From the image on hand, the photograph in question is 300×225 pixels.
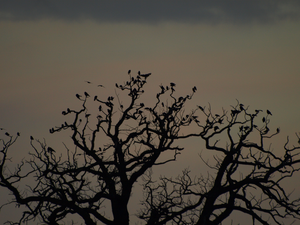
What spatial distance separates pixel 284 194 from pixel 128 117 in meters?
6.22

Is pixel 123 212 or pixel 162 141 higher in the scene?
pixel 162 141

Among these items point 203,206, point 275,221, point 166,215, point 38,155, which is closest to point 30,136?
point 38,155

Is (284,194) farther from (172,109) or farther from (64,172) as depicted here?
(64,172)

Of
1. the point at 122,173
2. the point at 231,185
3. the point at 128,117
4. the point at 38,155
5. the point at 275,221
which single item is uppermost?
the point at 128,117

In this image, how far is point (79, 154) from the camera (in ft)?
47.1

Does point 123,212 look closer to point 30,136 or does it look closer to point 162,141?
point 162,141

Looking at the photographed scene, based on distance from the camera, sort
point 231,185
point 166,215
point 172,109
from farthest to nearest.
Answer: point 172,109, point 166,215, point 231,185

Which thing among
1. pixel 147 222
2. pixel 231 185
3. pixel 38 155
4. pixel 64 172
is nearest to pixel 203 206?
pixel 231 185

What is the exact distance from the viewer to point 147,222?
14.0 m

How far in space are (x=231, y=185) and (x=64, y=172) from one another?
18.9 feet

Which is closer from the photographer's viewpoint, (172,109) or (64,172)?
(64,172)

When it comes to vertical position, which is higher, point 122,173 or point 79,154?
point 79,154

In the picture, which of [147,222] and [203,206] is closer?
[203,206]

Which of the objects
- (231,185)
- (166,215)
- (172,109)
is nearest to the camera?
(231,185)
